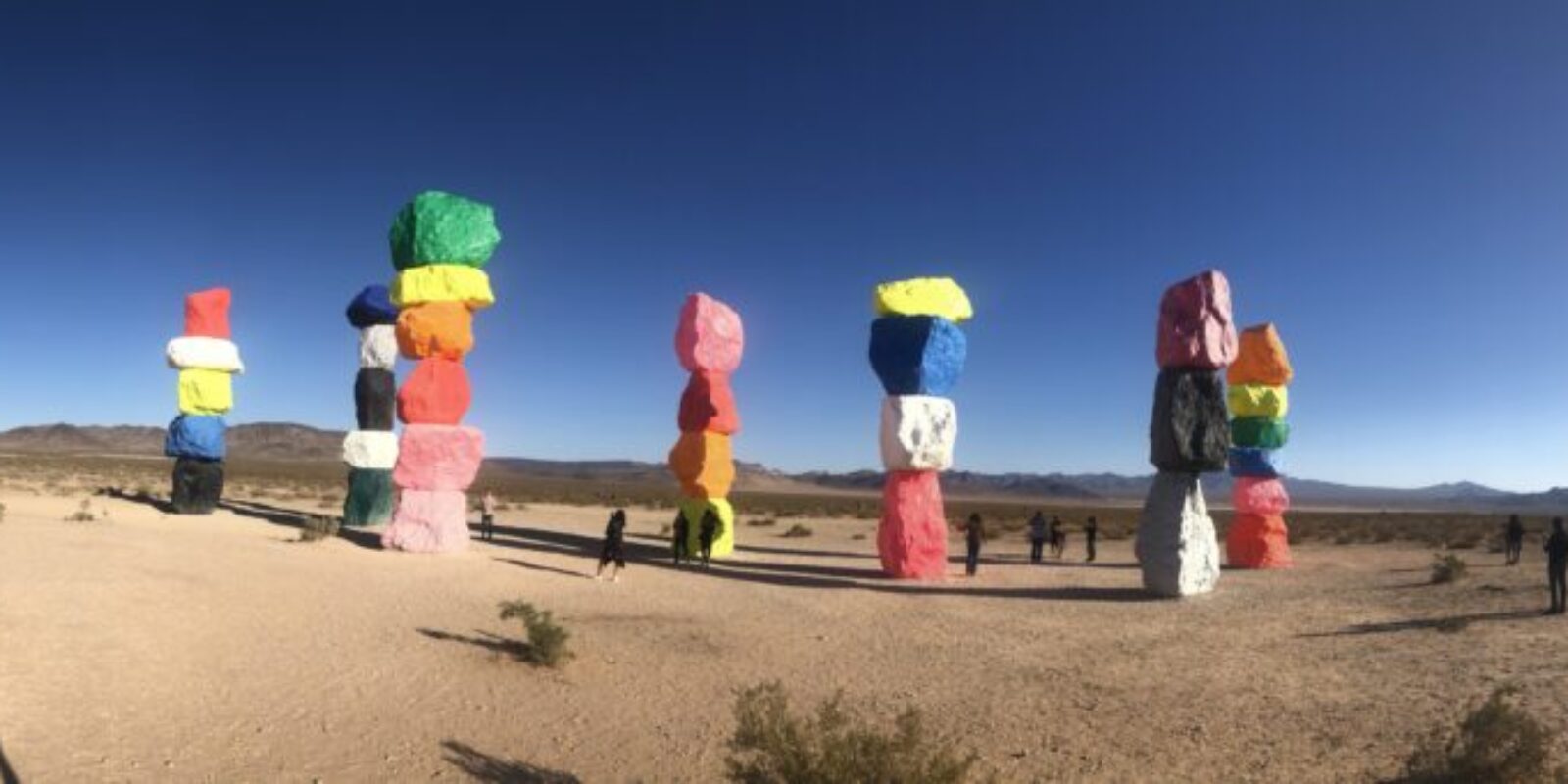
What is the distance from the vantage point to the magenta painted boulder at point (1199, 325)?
16.2 metres

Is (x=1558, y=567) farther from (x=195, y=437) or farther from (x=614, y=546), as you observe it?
(x=195, y=437)

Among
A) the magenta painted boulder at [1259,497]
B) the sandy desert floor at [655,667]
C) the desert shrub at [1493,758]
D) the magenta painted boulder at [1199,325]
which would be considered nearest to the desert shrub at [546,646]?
the sandy desert floor at [655,667]

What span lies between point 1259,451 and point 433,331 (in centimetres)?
1920

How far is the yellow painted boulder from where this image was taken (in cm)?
2169

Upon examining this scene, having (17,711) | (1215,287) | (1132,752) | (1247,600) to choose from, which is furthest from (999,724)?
(1215,287)

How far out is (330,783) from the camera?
6742 mm

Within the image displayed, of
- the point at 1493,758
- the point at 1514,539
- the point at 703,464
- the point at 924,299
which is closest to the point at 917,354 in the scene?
the point at 924,299

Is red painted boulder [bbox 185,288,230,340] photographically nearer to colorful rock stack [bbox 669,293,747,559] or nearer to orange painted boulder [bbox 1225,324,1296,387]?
colorful rock stack [bbox 669,293,747,559]

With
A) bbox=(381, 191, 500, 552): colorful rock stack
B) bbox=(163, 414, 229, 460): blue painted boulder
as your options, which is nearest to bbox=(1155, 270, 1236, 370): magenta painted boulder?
bbox=(381, 191, 500, 552): colorful rock stack

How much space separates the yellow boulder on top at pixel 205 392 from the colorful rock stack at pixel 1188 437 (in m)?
23.3

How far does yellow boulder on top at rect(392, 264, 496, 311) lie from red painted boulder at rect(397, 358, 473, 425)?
1.37m

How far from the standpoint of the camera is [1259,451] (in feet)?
71.2

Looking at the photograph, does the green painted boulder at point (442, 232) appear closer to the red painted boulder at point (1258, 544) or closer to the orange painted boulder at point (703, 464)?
the orange painted boulder at point (703, 464)

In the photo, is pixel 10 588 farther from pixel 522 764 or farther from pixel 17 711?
pixel 522 764
